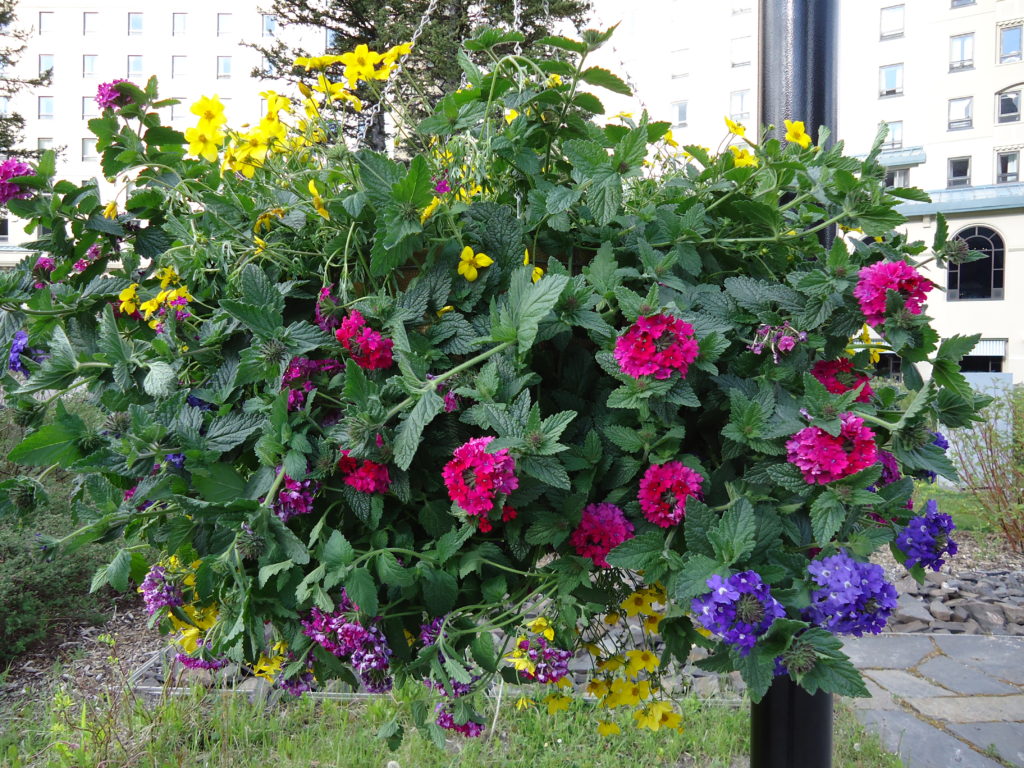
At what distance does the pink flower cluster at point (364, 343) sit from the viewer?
0.90 metres

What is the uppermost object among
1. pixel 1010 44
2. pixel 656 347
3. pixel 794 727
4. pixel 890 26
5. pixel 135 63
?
pixel 135 63

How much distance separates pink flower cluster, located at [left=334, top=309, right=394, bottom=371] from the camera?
0.90m

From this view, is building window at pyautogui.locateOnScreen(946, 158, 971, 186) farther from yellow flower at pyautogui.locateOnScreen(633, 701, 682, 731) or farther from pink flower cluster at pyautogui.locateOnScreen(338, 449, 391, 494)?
pink flower cluster at pyautogui.locateOnScreen(338, 449, 391, 494)

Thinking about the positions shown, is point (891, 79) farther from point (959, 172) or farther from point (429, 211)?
point (429, 211)

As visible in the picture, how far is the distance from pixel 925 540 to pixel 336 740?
6.51 feet

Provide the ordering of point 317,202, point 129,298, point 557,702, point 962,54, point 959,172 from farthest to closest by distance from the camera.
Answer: point 962,54 → point 959,172 → point 557,702 → point 129,298 → point 317,202

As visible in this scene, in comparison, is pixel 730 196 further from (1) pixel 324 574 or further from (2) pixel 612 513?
(1) pixel 324 574

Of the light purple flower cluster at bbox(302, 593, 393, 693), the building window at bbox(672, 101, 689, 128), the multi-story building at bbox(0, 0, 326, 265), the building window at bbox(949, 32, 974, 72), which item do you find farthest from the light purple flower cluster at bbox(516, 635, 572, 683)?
the multi-story building at bbox(0, 0, 326, 265)

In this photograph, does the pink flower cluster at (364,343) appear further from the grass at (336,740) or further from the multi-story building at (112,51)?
the multi-story building at (112,51)

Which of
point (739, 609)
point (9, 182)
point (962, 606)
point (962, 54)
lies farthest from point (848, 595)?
point (962, 54)

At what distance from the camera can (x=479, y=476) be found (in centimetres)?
78

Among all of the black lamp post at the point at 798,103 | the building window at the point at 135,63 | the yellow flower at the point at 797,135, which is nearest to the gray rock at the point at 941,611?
the black lamp post at the point at 798,103

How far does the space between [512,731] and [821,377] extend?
1.95 m

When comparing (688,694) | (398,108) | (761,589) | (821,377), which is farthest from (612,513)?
(688,694)
